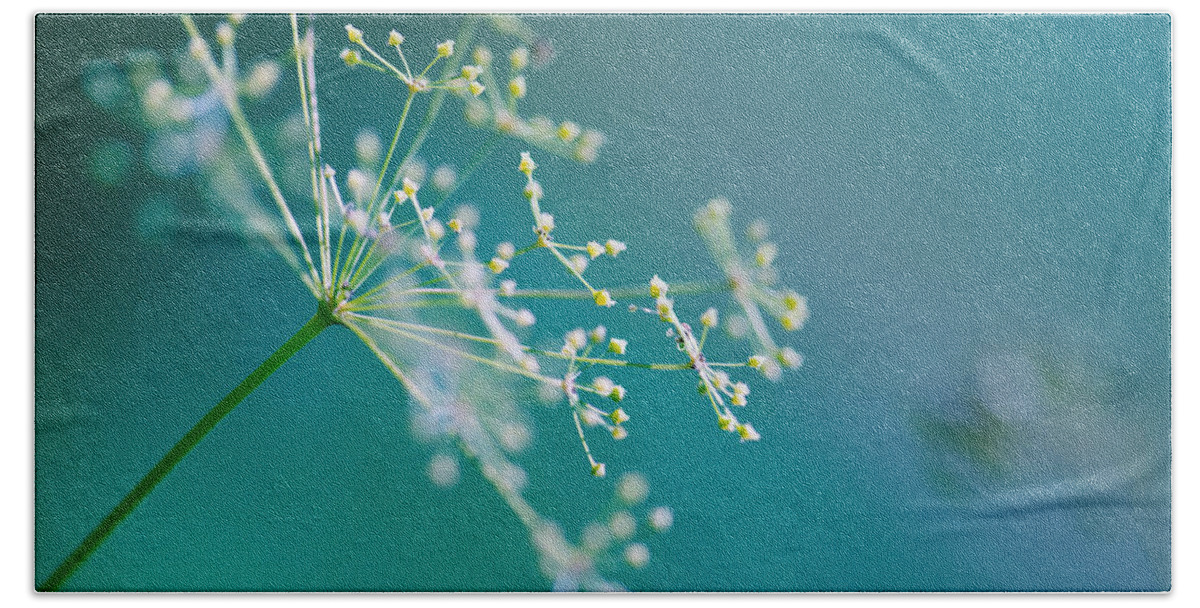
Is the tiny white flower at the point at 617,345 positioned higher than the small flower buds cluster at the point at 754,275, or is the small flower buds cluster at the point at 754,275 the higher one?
the small flower buds cluster at the point at 754,275

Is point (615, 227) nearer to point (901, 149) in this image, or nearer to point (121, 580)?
point (901, 149)

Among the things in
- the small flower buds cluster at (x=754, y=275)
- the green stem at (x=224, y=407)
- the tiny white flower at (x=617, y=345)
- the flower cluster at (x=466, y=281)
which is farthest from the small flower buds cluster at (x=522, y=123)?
the green stem at (x=224, y=407)

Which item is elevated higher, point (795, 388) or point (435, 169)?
point (435, 169)

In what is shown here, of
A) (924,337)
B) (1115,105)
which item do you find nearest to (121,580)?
(924,337)

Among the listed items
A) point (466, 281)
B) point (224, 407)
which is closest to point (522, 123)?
point (466, 281)

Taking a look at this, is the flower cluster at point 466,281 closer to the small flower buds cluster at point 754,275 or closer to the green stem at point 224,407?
the small flower buds cluster at point 754,275

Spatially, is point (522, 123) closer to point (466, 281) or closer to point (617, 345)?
point (466, 281)

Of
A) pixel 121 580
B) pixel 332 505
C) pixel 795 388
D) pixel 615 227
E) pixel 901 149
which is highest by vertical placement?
pixel 901 149
